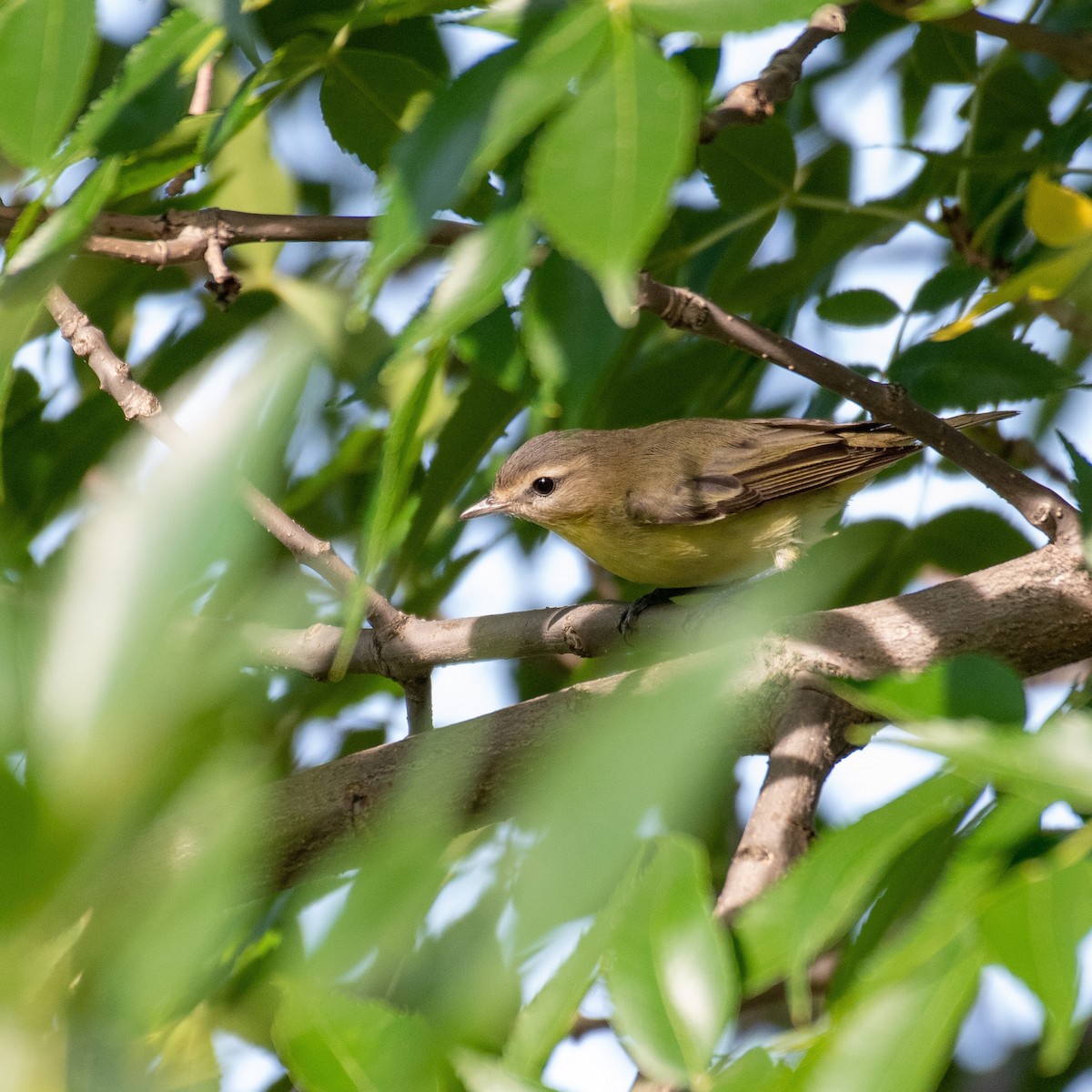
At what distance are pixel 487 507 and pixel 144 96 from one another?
2854 millimetres

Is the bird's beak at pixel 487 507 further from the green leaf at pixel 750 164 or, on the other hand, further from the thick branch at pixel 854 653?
the thick branch at pixel 854 653

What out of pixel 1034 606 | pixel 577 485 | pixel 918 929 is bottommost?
pixel 577 485

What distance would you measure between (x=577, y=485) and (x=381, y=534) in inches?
146

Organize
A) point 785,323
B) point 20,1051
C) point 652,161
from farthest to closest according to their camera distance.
A: point 785,323 → point 652,161 → point 20,1051

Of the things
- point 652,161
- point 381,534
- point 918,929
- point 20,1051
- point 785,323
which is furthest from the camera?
point 785,323

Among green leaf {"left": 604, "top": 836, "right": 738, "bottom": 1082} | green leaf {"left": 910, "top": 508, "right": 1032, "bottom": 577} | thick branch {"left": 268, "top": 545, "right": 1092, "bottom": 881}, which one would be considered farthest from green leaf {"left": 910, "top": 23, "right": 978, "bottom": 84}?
green leaf {"left": 604, "top": 836, "right": 738, "bottom": 1082}

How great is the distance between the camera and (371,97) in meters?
2.84

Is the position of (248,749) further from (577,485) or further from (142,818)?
(577,485)

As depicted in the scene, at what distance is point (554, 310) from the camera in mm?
1799

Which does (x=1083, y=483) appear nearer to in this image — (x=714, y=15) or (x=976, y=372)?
(x=976, y=372)

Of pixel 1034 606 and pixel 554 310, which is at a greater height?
pixel 554 310

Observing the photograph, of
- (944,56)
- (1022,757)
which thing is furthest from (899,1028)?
(944,56)

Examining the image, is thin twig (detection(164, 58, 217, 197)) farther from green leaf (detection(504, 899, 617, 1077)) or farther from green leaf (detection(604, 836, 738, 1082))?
green leaf (detection(504, 899, 617, 1077))

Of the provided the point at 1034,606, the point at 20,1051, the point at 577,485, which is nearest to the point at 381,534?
the point at 20,1051
